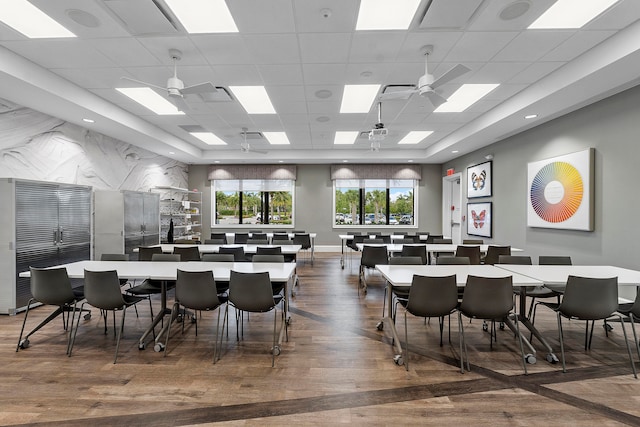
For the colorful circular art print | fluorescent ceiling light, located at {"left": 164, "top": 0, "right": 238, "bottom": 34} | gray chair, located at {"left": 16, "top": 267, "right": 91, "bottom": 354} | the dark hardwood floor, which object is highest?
fluorescent ceiling light, located at {"left": 164, "top": 0, "right": 238, "bottom": 34}

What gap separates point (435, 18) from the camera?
2.72m

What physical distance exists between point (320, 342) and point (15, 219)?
435 cm

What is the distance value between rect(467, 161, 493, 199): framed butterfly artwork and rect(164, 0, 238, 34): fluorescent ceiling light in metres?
6.35

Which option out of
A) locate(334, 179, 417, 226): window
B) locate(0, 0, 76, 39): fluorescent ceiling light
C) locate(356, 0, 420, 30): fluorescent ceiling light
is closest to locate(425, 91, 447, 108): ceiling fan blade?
locate(356, 0, 420, 30): fluorescent ceiling light

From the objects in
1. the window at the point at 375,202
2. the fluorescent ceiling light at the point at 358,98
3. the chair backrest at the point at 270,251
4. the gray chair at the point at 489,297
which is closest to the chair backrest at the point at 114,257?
the chair backrest at the point at 270,251

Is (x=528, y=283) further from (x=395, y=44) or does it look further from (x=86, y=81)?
(x=86, y=81)

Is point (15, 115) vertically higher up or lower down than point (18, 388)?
higher up

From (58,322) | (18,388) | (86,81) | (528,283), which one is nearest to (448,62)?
(528,283)

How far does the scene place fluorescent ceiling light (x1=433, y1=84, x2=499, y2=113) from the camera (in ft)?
14.1

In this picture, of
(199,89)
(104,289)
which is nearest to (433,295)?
(104,289)

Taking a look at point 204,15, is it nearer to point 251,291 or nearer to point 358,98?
point 358,98

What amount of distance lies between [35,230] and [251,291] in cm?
368

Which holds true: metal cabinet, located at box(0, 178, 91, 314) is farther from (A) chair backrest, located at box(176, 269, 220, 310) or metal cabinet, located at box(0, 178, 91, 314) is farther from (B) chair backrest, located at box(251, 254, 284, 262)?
(B) chair backrest, located at box(251, 254, 284, 262)

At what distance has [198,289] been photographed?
2742mm
